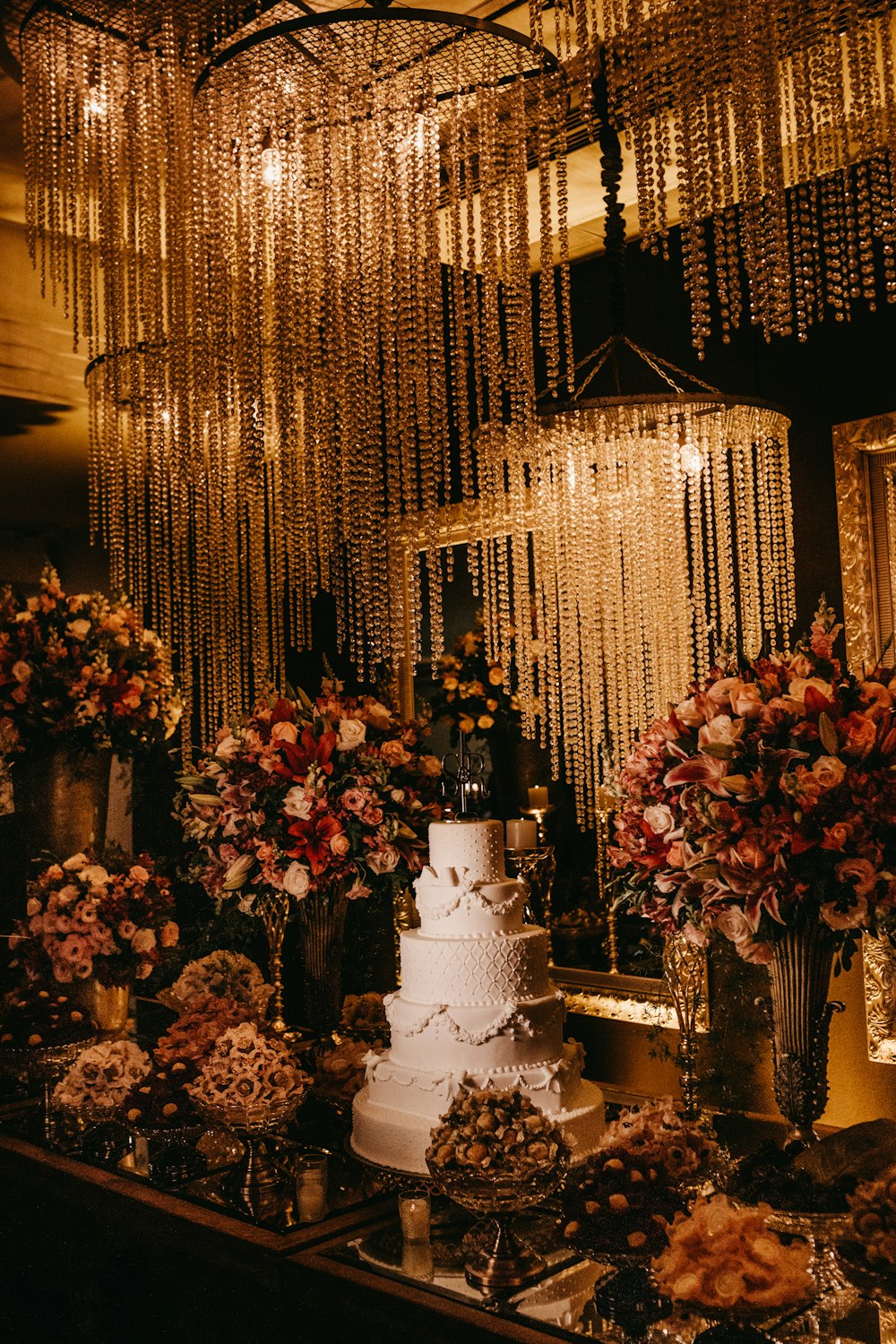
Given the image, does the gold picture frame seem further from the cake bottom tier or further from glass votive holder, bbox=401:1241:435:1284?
glass votive holder, bbox=401:1241:435:1284

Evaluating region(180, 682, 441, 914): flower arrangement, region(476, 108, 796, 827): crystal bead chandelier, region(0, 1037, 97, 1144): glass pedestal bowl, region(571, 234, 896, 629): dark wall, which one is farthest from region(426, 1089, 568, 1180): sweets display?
region(571, 234, 896, 629): dark wall

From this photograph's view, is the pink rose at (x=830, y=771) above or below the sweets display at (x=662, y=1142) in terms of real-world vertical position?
above

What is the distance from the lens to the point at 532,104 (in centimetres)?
239

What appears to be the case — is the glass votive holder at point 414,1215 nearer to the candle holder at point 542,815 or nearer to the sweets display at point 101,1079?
the sweets display at point 101,1079

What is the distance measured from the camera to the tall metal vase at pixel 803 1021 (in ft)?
7.92

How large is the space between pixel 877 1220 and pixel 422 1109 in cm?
105

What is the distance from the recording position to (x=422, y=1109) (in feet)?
8.39

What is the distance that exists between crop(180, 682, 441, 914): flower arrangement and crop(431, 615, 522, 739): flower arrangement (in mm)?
866

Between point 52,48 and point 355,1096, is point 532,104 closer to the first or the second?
point 52,48

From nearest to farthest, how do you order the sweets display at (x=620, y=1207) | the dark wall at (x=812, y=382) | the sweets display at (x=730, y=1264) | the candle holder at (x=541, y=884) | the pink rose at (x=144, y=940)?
1. the sweets display at (x=730, y=1264)
2. the sweets display at (x=620, y=1207)
3. the pink rose at (x=144, y=940)
4. the dark wall at (x=812, y=382)
5. the candle holder at (x=541, y=884)

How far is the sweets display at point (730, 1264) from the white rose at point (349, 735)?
6.49 ft

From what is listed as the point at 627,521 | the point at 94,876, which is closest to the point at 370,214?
the point at 627,521

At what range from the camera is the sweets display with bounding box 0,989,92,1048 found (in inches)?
129

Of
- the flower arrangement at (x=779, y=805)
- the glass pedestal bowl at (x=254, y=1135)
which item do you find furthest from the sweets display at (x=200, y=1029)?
the flower arrangement at (x=779, y=805)
